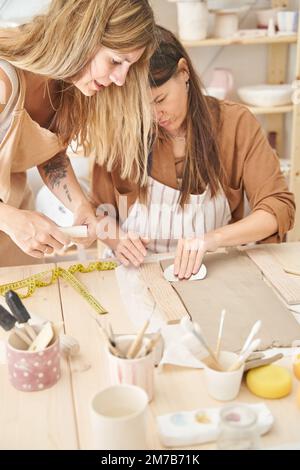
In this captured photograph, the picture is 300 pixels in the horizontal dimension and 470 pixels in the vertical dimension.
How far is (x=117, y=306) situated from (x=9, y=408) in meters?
0.43

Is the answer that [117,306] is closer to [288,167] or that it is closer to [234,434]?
[234,434]

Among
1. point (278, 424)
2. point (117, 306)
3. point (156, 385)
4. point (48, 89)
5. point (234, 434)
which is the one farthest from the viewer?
point (48, 89)

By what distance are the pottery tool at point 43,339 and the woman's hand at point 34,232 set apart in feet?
1.24

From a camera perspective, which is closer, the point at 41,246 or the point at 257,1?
the point at 41,246

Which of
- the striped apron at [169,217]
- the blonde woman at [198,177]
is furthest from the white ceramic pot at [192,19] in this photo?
the striped apron at [169,217]

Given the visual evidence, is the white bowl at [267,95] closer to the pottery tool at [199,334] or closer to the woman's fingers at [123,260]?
the woman's fingers at [123,260]

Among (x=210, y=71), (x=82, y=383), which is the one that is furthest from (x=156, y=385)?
(x=210, y=71)

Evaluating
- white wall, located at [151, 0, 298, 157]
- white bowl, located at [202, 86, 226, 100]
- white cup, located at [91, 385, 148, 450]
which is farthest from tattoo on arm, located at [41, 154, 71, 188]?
white wall, located at [151, 0, 298, 157]

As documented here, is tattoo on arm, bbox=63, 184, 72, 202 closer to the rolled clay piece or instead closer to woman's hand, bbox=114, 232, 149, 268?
woman's hand, bbox=114, 232, 149, 268

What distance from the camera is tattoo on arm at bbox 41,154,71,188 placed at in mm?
1835

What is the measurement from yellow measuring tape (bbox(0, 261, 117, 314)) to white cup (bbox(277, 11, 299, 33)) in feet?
6.24

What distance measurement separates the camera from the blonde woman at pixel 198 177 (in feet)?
5.93

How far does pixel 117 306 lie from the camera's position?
1443mm
